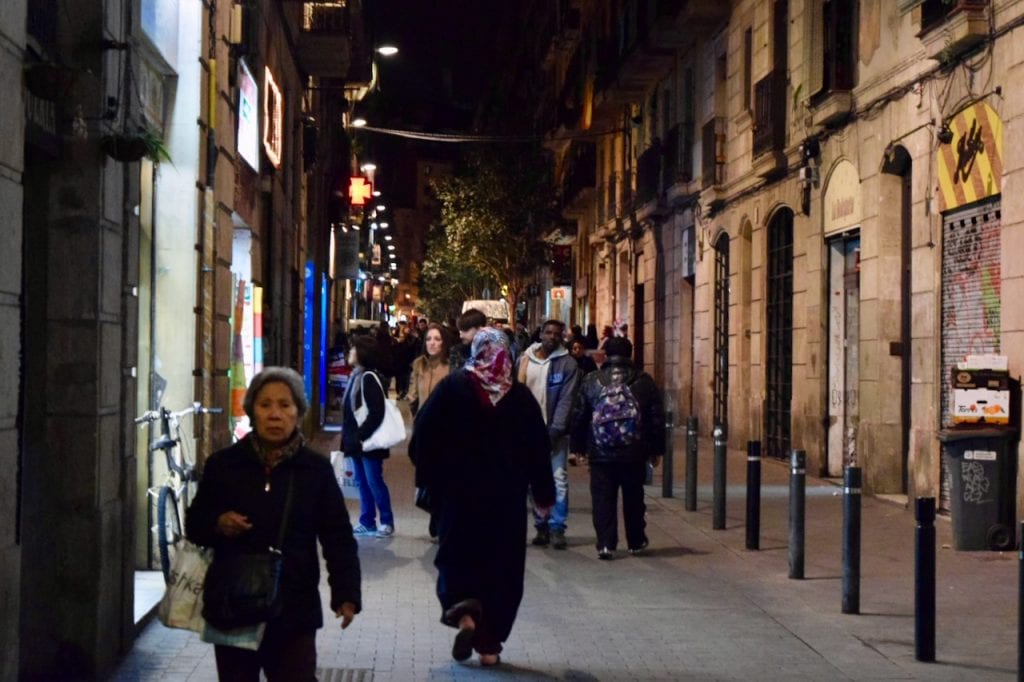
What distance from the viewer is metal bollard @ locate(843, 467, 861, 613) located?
9.38 metres

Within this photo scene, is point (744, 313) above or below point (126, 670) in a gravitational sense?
above

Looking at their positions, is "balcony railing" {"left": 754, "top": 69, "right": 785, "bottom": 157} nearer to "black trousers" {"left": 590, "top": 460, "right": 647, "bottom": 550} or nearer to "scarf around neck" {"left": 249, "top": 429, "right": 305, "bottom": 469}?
"black trousers" {"left": 590, "top": 460, "right": 647, "bottom": 550}

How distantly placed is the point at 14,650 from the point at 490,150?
4634 cm

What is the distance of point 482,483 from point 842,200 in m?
12.1

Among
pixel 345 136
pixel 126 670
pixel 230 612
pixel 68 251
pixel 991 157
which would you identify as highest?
pixel 345 136

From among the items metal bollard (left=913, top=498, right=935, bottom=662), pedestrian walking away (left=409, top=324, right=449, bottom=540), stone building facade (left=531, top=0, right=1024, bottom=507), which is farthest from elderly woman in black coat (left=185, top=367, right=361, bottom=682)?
stone building facade (left=531, top=0, right=1024, bottom=507)

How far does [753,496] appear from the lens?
1227cm

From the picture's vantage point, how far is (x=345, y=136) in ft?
133

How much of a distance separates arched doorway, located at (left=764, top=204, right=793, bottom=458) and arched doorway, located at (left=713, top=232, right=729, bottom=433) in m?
2.96

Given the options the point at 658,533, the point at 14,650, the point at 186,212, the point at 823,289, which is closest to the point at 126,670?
the point at 14,650

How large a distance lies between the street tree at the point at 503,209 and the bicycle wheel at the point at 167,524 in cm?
4184

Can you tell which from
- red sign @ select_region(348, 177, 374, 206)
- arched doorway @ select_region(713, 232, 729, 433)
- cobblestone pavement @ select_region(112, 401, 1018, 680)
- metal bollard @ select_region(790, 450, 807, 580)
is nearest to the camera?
cobblestone pavement @ select_region(112, 401, 1018, 680)

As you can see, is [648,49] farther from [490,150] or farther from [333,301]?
[490,150]

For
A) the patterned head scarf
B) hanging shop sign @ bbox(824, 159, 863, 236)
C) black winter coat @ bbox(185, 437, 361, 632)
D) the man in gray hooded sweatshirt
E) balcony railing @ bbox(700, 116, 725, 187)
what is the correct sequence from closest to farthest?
black winter coat @ bbox(185, 437, 361, 632) < the patterned head scarf < the man in gray hooded sweatshirt < hanging shop sign @ bbox(824, 159, 863, 236) < balcony railing @ bbox(700, 116, 725, 187)
